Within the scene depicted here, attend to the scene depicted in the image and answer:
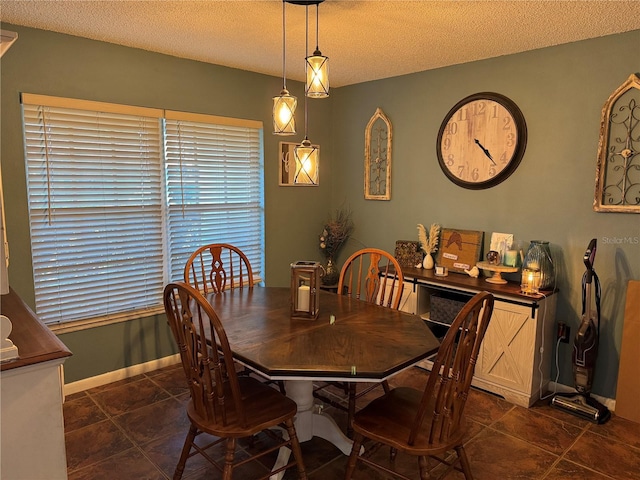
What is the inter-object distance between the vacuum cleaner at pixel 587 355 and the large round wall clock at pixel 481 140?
866mm

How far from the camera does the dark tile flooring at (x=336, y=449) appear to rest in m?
2.34

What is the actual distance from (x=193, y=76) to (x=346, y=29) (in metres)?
1.37

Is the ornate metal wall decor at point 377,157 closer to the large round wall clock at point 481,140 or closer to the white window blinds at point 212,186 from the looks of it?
the large round wall clock at point 481,140

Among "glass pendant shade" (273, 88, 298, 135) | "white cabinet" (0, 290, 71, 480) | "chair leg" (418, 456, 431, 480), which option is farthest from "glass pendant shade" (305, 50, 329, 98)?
"chair leg" (418, 456, 431, 480)

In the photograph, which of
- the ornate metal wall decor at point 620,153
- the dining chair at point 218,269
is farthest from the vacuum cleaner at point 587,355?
the dining chair at point 218,269

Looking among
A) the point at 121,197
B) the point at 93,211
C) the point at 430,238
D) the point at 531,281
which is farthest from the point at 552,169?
the point at 93,211

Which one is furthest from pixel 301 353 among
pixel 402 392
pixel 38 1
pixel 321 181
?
pixel 321 181

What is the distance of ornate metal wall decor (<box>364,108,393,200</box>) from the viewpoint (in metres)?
4.13

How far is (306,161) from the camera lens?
7.66 feet

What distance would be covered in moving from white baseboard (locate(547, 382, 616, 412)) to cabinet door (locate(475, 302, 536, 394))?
0.34 meters

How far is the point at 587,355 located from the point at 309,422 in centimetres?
181

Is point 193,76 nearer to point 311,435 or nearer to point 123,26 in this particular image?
point 123,26

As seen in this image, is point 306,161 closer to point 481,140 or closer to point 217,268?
point 217,268

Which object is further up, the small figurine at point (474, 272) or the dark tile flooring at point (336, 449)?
the small figurine at point (474, 272)
